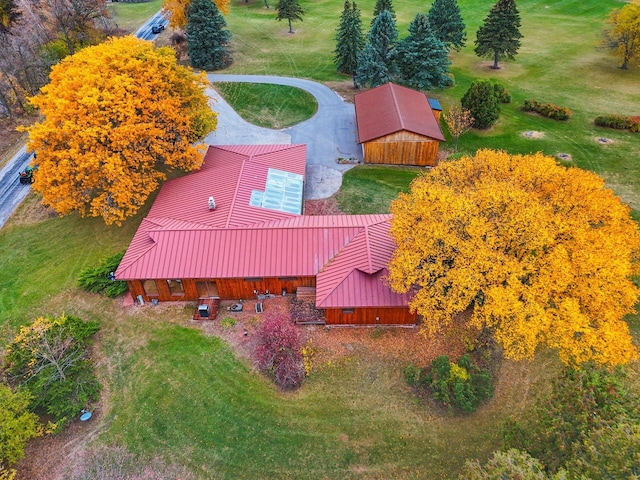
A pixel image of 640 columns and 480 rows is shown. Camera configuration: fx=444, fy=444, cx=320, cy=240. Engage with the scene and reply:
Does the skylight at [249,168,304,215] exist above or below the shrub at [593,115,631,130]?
above

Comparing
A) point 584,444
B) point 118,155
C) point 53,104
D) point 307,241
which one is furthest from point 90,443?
point 53,104

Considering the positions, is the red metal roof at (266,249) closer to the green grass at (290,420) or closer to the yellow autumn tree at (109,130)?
the yellow autumn tree at (109,130)

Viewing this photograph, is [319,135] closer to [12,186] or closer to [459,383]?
[12,186]

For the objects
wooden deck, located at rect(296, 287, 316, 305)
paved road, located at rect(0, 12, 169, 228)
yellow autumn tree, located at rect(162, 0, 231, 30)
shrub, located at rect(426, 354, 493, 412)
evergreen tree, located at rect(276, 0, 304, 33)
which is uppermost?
yellow autumn tree, located at rect(162, 0, 231, 30)

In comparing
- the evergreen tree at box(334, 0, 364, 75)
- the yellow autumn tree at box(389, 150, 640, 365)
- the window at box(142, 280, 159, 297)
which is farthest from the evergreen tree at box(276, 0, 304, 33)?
the yellow autumn tree at box(389, 150, 640, 365)

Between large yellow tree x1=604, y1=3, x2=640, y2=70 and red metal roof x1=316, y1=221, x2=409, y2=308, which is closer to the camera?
red metal roof x1=316, y1=221, x2=409, y2=308

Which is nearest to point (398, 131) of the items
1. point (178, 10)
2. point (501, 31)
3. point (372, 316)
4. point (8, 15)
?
point (372, 316)

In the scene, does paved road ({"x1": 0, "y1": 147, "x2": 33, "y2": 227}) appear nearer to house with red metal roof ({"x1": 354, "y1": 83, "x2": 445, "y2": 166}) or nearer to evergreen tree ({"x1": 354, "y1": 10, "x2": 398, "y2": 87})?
house with red metal roof ({"x1": 354, "y1": 83, "x2": 445, "y2": 166})
